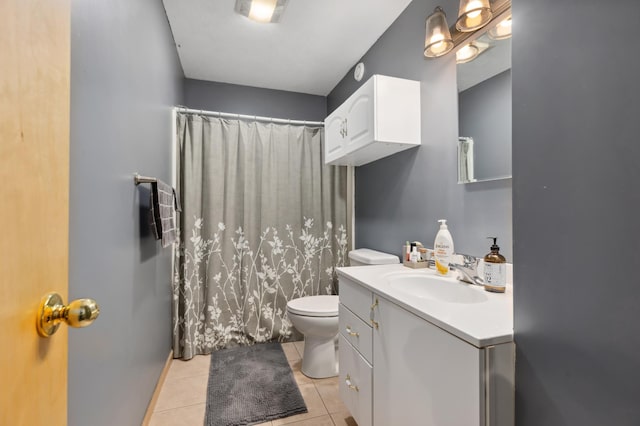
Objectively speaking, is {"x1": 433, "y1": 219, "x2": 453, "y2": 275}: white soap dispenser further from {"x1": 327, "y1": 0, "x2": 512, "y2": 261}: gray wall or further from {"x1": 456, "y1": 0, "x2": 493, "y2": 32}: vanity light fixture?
{"x1": 456, "y1": 0, "x2": 493, "y2": 32}: vanity light fixture

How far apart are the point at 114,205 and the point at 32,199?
0.64 metres

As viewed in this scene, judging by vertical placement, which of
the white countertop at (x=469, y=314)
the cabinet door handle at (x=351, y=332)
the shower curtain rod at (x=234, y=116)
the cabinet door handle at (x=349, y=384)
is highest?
the shower curtain rod at (x=234, y=116)

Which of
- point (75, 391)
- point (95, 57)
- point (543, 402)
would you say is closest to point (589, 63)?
point (543, 402)

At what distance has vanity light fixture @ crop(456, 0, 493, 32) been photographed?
123cm

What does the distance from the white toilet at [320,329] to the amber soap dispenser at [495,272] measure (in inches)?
31.6

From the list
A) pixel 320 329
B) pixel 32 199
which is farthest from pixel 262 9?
pixel 320 329

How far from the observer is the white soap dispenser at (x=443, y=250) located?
1373 millimetres

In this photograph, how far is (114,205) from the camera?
1032 millimetres

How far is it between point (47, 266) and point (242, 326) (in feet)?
6.98

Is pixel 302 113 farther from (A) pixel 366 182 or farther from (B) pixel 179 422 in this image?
(B) pixel 179 422

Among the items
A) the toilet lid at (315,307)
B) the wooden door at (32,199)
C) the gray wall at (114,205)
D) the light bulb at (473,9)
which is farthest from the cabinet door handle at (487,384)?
the light bulb at (473,9)

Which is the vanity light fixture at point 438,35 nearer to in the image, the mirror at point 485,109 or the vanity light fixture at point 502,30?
the mirror at point 485,109

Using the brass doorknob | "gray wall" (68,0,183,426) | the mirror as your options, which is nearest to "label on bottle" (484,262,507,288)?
the mirror

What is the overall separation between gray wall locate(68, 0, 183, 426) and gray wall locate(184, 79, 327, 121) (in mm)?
1003
